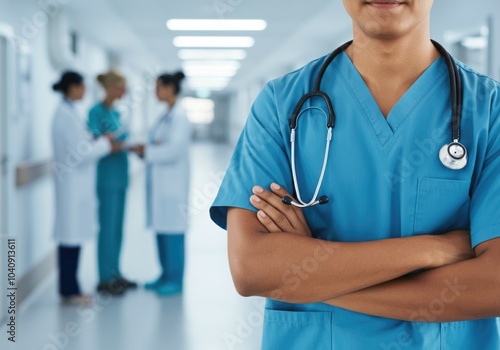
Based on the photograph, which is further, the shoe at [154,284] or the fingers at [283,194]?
the shoe at [154,284]

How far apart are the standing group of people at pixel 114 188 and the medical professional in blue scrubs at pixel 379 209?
3083mm

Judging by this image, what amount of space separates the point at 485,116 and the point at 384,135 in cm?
17

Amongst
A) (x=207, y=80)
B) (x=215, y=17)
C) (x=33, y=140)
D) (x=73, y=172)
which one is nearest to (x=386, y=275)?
(x=73, y=172)

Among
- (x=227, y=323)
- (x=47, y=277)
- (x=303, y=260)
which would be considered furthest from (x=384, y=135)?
(x=47, y=277)

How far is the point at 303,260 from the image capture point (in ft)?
3.34

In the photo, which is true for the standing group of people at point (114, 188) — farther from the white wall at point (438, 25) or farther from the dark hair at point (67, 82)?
the white wall at point (438, 25)

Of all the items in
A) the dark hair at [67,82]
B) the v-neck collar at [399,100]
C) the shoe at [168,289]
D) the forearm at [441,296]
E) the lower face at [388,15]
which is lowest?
the shoe at [168,289]

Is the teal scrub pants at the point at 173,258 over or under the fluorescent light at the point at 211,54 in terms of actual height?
under

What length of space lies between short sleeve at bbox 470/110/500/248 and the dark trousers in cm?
341

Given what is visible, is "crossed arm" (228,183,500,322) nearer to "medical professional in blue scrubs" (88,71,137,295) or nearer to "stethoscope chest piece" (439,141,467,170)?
"stethoscope chest piece" (439,141,467,170)

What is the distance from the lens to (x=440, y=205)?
102cm

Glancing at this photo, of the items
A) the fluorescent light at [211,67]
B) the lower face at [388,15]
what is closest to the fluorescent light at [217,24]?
the fluorescent light at [211,67]

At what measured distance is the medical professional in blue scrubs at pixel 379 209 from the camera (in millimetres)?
995

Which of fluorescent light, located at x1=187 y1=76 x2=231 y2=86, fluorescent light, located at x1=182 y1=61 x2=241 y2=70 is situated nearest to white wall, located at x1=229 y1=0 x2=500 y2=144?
fluorescent light, located at x1=182 y1=61 x2=241 y2=70
